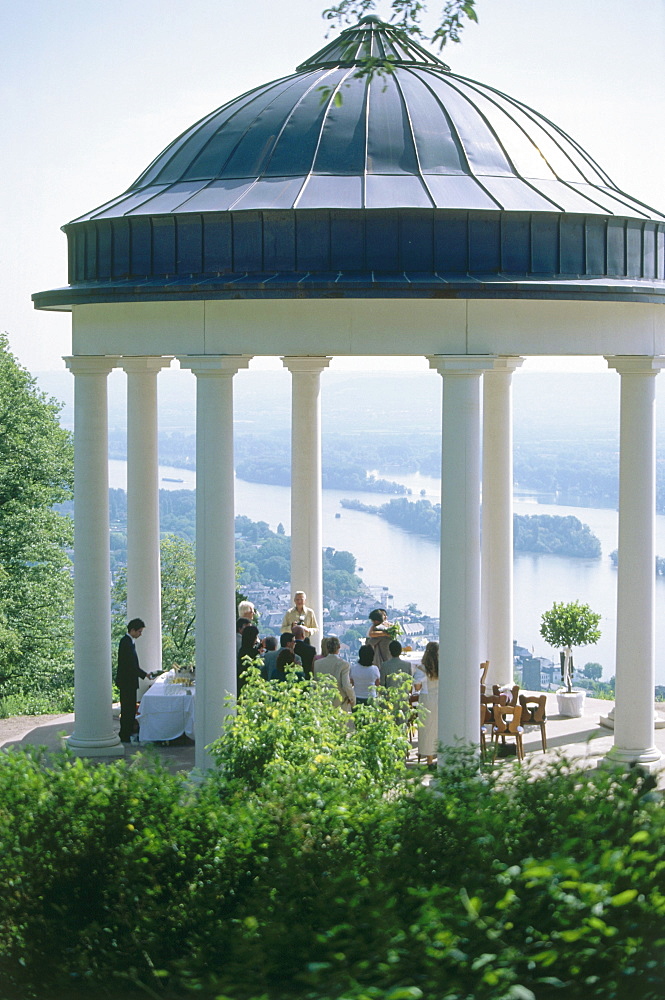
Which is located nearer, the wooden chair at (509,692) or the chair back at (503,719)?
the chair back at (503,719)

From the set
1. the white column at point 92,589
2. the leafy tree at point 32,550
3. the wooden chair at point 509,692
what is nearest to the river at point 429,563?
the leafy tree at point 32,550

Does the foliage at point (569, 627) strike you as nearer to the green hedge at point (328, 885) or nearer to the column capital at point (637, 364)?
the column capital at point (637, 364)

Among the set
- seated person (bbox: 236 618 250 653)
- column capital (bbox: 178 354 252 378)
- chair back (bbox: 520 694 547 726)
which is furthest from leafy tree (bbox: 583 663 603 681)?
column capital (bbox: 178 354 252 378)

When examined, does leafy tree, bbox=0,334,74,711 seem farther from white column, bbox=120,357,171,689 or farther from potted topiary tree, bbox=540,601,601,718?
potted topiary tree, bbox=540,601,601,718

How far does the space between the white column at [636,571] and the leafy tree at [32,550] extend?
3391cm

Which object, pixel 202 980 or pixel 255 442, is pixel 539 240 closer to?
pixel 202 980

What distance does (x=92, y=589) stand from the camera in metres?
30.7

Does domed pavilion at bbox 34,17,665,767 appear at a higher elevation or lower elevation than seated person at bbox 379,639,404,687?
higher

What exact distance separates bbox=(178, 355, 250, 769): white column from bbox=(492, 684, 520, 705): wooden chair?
8531 mm

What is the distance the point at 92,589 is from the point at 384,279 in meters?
11.0

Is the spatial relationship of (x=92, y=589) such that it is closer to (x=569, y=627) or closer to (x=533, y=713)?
(x=533, y=713)

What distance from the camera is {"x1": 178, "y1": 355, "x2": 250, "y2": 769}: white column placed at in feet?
88.2

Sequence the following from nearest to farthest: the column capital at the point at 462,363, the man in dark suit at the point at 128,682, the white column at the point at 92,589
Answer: the column capital at the point at 462,363 < the white column at the point at 92,589 < the man in dark suit at the point at 128,682

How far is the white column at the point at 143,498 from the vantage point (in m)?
34.9
